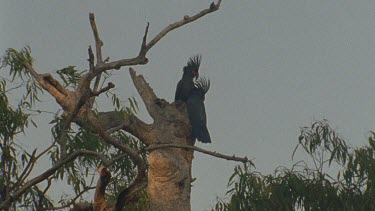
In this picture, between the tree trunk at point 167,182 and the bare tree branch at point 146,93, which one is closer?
the tree trunk at point 167,182

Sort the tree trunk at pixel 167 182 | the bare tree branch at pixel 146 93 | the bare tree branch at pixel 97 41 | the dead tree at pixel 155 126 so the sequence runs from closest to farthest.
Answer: the bare tree branch at pixel 97 41, the dead tree at pixel 155 126, the tree trunk at pixel 167 182, the bare tree branch at pixel 146 93

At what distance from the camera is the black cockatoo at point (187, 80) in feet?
35.3

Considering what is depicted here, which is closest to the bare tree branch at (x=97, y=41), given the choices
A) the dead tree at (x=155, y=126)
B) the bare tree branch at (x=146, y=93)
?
the dead tree at (x=155, y=126)

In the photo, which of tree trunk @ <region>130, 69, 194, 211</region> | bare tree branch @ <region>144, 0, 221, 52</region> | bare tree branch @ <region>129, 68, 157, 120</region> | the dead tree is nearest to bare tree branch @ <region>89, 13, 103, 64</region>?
the dead tree

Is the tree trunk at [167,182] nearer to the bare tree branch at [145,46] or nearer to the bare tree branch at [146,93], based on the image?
the bare tree branch at [146,93]

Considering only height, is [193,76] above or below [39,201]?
above

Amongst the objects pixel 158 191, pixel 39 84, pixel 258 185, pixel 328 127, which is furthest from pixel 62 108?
pixel 328 127

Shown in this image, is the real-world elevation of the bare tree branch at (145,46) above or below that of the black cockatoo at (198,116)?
below

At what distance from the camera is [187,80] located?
11.1m

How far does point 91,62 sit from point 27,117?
2538mm

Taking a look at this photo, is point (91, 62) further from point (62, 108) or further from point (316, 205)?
point (316, 205)

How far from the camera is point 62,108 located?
8.11 meters

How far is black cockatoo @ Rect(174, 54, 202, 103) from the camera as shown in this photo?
10750 mm

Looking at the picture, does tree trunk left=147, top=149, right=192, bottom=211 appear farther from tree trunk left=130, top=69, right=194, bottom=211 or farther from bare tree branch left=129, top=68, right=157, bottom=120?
bare tree branch left=129, top=68, right=157, bottom=120
